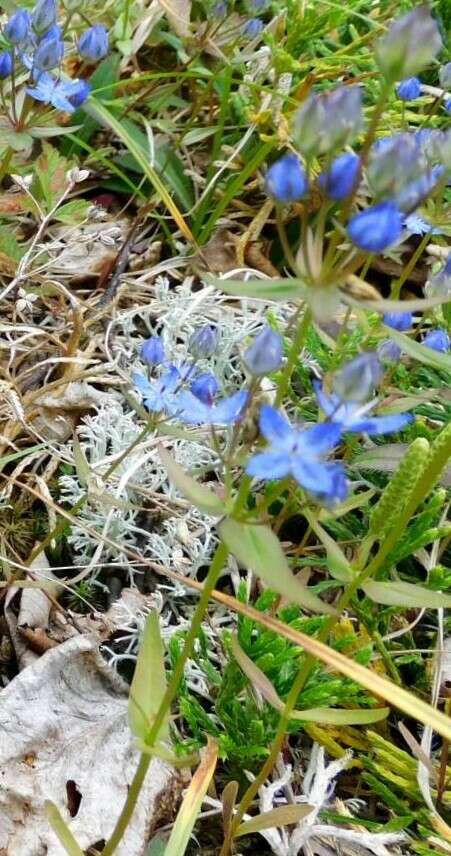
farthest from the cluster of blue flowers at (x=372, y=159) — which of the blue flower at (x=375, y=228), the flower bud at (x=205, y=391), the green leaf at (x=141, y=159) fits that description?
the green leaf at (x=141, y=159)

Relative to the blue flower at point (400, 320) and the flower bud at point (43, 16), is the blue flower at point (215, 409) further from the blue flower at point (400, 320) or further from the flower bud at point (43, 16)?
the flower bud at point (43, 16)

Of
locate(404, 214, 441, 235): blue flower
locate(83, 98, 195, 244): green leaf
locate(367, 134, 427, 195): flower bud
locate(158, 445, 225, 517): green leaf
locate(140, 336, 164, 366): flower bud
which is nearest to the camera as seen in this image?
locate(367, 134, 427, 195): flower bud

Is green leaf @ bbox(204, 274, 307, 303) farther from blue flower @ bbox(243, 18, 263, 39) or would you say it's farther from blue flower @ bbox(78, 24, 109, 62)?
blue flower @ bbox(243, 18, 263, 39)

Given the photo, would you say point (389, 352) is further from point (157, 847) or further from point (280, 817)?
point (157, 847)

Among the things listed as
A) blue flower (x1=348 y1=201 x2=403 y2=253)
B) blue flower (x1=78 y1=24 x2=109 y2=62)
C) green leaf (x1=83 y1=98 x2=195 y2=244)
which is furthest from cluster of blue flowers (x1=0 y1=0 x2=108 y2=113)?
blue flower (x1=348 y1=201 x2=403 y2=253)

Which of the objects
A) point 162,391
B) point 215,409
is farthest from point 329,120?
point 162,391

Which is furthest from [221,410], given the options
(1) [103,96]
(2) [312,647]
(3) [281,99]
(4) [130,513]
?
(1) [103,96]

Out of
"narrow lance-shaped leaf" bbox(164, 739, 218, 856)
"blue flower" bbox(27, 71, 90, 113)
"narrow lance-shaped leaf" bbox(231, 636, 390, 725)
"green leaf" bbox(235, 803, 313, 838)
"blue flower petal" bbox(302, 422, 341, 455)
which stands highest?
"blue flower" bbox(27, 71, 90, 113)
